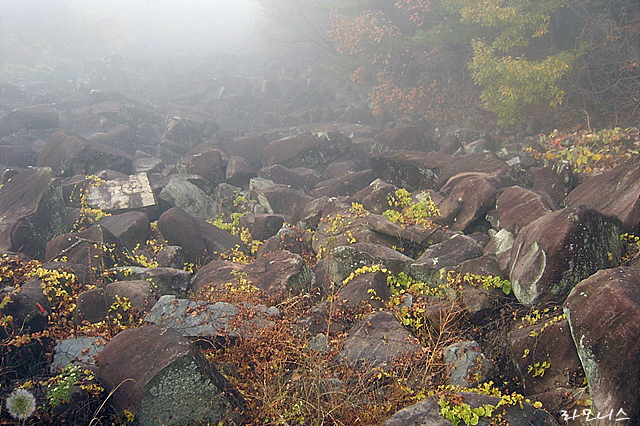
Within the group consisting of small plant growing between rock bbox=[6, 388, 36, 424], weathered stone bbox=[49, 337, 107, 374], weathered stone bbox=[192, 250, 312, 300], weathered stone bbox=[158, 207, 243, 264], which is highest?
small plant growing between rock bbox=[6, 388, 36, 424]

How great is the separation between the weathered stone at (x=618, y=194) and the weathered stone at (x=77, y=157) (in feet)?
40.9

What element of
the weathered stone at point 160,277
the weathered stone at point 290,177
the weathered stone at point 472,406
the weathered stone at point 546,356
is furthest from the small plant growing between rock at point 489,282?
the weathered stone at point 290,177

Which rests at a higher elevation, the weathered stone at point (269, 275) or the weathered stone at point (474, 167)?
the weathered stone at point (474, 167)

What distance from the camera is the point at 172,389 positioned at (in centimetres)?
380

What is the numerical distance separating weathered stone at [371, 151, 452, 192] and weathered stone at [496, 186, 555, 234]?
8.16 ft

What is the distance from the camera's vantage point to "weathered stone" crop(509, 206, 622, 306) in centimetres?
520

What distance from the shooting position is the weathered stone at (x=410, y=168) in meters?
10.5

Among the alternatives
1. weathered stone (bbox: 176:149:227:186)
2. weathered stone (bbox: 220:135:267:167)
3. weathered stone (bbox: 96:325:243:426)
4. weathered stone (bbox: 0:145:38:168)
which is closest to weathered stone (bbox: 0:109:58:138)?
weathered stone (bbox: 0:145:38:168)

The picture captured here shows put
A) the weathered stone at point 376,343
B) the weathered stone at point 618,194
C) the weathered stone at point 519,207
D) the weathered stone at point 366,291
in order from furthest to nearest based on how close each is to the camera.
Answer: the weathered stone at point 519,207
the weathered stone at point 366,291
the weathered stone at point 618,194
the weathered stone at point 376,343

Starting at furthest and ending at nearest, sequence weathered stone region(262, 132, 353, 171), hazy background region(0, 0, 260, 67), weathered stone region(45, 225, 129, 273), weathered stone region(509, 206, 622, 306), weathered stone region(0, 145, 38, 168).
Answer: hazy background region(0, 0, 260, 67) < weathered stone region(262, 132, 353, 171) < weathered stone region(0, 145, 38, 168) < weathered stone region(45, 225, 129, 273) < weathered stone region(509, 206, 622, 306)

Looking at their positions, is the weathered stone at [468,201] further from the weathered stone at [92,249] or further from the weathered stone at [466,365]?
the weathered stone at [92,249]

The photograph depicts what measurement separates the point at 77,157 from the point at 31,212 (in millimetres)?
4475

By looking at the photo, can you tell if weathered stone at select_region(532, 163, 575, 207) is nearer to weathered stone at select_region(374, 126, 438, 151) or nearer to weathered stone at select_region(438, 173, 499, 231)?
weathered stone at select_region(438, 173, 499, 231)

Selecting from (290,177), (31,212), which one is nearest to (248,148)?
(290,177)
